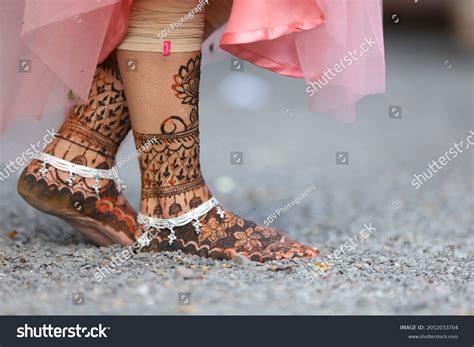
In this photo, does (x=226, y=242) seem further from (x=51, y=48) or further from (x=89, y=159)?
(x=51, y=48)

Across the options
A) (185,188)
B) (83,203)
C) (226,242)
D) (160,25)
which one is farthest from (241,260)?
(160,25)

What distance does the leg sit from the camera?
1.64 m

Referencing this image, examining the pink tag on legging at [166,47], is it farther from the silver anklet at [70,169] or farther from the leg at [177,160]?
the silver anklet at [70,169]

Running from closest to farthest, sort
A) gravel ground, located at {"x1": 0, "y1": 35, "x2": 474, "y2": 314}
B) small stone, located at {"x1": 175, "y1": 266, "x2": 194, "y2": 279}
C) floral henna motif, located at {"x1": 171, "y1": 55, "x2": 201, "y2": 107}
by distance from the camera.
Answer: gravel ground, located at {"x1": 0, "y1": 35, "x2": 474, "y2": 314}
small stone, located at {"x1": 175, "y1": 266, "x2": 194, "y2": 279}
floral henna motif, located at {"x1": 171, "y1": 55, "x2": 201, "y2": 107}

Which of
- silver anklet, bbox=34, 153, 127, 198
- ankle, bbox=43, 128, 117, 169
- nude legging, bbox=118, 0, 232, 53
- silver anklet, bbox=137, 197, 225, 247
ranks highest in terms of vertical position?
nude legging, bbox=118, 0, 232, 53

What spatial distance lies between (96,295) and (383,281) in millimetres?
502

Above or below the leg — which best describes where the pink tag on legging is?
above

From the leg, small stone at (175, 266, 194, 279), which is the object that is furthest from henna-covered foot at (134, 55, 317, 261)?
small stone at (175, 266, 194, 279)

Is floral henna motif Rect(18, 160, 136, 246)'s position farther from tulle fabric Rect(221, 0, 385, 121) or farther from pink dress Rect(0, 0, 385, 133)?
tulle fabric Rect(221, 0, 385, 121)

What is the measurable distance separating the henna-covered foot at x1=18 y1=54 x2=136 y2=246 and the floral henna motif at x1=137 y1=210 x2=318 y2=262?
120 mm

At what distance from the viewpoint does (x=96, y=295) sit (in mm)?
1427

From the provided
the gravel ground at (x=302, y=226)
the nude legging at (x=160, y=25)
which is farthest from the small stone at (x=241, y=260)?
the nude legging at (x=160, y=25)

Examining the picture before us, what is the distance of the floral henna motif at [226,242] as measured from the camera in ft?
5.50

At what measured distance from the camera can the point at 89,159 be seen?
1730 millimetres
